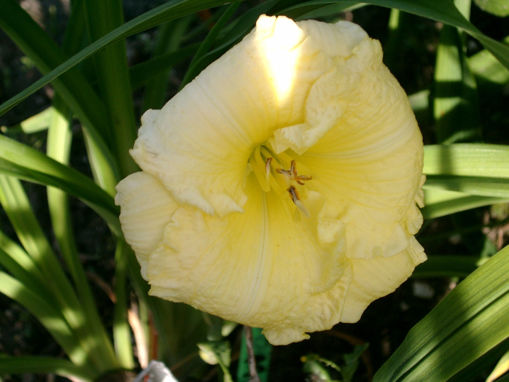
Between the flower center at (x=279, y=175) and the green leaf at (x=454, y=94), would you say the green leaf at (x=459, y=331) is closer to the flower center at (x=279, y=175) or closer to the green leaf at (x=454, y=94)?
the flower center at (x=279, y=175)

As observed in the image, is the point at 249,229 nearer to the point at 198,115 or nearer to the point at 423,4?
the point at 198,115

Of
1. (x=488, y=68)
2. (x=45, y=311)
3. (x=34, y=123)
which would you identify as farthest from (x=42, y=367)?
(x=488, y=68)

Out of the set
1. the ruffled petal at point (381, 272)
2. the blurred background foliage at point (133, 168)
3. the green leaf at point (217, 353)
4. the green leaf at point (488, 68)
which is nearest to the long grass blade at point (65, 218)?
the blurred background foliage at point (133, 168)

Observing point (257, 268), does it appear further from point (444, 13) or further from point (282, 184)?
point (444, 13)

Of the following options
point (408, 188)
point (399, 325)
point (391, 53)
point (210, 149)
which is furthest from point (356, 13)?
point (210, 149)

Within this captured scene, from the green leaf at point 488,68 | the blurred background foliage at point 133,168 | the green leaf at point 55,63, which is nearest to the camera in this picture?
the blurred background foliage at point 133,168

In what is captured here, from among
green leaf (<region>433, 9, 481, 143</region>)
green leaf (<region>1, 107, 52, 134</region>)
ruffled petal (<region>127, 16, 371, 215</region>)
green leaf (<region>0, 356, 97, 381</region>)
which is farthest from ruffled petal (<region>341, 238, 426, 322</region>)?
green leaf (<region>1, 107, 52, 134</region>)

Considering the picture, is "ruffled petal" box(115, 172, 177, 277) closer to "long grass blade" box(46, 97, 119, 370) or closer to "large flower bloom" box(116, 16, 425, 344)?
"large flower bloom" box(116, 16, 425, 344)
